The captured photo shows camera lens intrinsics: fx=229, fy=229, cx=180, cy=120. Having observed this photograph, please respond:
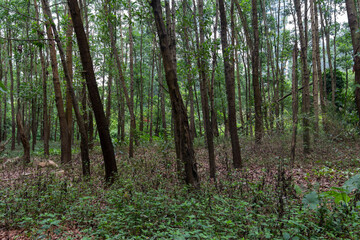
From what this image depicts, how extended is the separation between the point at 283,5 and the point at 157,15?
54.5 ft

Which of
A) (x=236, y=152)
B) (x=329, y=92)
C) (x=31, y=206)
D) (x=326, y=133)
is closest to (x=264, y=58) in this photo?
(x=329, y=92)

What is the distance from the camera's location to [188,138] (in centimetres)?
537

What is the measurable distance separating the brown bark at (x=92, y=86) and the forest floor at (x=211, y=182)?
57 cm

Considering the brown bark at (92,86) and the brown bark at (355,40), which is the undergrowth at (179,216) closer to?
the brown bark at (92,86)

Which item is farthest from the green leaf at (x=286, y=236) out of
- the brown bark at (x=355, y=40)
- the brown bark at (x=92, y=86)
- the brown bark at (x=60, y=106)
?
the brown bark at (x=60, y=106)

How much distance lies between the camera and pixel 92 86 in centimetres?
597

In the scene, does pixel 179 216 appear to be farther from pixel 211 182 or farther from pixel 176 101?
pixel 211 182

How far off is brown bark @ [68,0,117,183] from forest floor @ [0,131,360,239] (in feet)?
1.88

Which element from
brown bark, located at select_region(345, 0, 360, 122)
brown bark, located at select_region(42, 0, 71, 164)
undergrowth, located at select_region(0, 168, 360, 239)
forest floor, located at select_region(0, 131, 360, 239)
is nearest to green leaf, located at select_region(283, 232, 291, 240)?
undergrowth, located at select_region(0, 168, 360, 239)

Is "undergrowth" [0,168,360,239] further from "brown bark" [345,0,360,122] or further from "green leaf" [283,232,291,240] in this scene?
"brown bark" [345,0,360,122]

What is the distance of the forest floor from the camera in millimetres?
3729

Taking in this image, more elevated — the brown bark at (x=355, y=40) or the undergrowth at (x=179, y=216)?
the brown bark at (x=355, y=40)

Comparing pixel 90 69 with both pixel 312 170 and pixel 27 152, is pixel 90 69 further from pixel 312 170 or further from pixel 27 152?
pixel 312 170

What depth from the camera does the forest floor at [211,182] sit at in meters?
3.73
